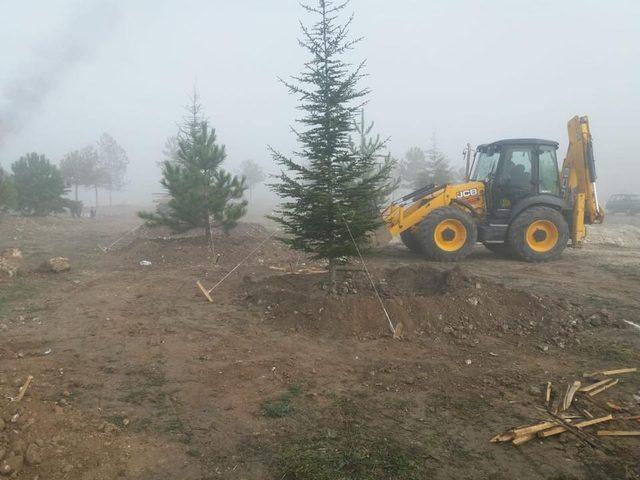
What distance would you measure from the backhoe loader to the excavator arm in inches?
0.9

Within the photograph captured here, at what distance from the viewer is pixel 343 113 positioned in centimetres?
770

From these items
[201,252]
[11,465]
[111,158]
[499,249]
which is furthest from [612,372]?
[111,158]

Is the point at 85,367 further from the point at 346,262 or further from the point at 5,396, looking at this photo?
the point at 346,262

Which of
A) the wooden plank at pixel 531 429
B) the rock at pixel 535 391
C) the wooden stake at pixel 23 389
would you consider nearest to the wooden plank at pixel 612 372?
the rock at pixel 535 391

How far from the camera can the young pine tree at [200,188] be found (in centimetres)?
1382

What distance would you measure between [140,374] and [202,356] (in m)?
0.83

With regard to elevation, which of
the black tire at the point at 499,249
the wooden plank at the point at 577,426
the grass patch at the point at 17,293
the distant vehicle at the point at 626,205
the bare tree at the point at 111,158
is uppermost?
the bare tree at the point at 111,158

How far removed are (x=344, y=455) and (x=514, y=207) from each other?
9736 millimetres

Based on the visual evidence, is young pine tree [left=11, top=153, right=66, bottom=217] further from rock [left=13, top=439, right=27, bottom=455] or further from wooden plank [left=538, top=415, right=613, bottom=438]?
wooden plank [left=538, top=415, right=613, bottom=438]

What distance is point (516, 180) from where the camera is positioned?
11.8m

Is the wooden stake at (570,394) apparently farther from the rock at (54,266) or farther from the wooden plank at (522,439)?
the rock at (54,266)

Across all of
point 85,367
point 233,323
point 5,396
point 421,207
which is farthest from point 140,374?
point 421,207

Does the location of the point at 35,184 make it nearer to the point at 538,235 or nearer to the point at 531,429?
the point at 538,235

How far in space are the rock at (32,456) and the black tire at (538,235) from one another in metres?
11.0
